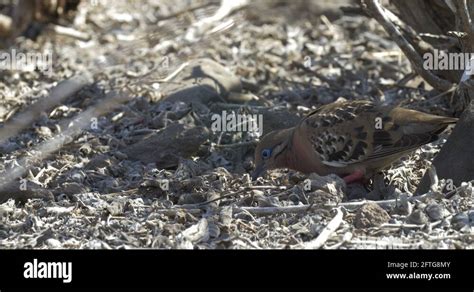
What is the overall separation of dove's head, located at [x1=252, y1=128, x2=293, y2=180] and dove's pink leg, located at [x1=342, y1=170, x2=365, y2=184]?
60cm

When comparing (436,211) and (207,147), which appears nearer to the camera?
(436,211)

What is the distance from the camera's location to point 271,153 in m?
8.10

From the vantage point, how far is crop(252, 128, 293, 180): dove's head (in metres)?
8.07

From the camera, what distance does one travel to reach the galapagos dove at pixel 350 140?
25.0 feet

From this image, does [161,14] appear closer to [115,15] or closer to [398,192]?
[115,15]

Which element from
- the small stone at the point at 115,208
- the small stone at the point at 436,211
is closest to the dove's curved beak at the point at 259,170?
the small stone at the point at 115,208

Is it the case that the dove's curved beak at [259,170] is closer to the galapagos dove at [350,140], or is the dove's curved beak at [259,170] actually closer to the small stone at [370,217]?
the galapagos dove at [350,140]

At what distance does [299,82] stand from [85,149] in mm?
3024

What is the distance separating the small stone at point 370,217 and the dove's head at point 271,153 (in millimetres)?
1491

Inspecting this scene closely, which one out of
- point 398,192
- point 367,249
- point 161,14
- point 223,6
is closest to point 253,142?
point 398,192

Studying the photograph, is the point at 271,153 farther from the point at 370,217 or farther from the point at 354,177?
A: the point at 370,217

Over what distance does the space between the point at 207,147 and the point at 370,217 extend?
2.59 metres

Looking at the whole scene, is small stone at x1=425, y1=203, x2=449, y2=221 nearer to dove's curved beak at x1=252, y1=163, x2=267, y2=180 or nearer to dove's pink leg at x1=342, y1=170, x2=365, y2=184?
dove's pink leg at x1=342, y1=170, x2=365, y2=184

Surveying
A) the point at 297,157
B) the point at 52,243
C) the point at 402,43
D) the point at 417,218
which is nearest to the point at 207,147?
the point at 297,157
